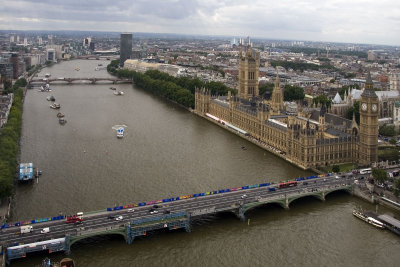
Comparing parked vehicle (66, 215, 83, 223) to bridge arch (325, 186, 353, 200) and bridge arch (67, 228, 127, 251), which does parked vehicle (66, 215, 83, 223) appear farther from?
bridge arch (325, 186, 353, 200)

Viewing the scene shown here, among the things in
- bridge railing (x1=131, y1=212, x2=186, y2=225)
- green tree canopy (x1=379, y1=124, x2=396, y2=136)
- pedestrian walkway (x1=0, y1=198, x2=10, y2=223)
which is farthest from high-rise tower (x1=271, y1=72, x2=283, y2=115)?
pedestrian walkway (x1=0, y1=198, x2=10, y2=223)

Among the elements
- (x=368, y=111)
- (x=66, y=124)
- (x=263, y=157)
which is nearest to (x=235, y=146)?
(x=263, y=157)

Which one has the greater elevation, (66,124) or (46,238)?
(66,124)

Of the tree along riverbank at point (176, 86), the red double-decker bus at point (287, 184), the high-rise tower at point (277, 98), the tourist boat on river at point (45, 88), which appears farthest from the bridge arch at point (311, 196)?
the tourist boat on river at point (45, 88)

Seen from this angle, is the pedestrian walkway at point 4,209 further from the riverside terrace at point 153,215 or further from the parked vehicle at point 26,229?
the parked vehicle at point 26,229

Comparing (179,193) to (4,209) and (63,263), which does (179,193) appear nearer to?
(4,209)

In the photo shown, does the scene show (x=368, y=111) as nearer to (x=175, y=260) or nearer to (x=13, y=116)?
(x=175, y=260)
